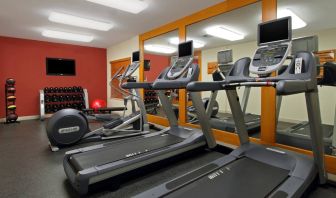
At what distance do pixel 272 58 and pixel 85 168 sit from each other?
231cm

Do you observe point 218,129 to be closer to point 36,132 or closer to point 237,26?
point 237,26

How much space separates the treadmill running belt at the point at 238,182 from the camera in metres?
1.69

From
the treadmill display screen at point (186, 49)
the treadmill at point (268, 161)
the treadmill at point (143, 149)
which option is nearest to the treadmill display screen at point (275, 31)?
the treadmill at point (268, 161)

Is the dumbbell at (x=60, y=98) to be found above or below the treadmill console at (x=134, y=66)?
below

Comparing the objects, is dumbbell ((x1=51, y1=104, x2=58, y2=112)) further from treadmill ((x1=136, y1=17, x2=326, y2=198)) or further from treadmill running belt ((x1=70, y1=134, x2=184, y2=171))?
treadmill ((x1=136, y1=17, x2=326, y2=198))

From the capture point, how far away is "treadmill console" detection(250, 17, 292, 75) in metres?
2.03

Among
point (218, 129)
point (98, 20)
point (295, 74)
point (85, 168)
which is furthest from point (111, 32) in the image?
point (295, 74)

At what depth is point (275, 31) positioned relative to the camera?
2.17 m

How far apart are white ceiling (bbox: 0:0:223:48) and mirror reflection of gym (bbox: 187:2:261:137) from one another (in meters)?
0.66

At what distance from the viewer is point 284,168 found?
6.85 ft

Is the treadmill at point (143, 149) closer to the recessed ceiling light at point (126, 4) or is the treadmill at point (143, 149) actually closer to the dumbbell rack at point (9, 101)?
the recessed ceiling light at point (126, 4)

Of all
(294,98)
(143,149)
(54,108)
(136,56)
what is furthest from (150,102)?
(294,98)

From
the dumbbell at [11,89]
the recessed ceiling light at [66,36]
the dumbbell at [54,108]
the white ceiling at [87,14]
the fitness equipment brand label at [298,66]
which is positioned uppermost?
the recessed ceiling light at [66,36]

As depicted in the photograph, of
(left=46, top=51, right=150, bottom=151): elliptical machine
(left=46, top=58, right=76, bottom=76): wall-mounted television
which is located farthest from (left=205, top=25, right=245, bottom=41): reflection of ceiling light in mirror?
(left=46, top=58, right=76, bottom=76): wall-mounted television
